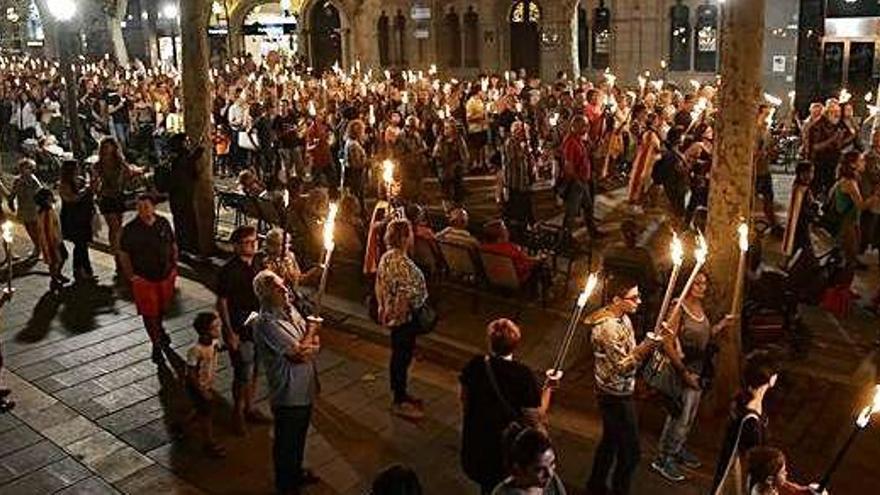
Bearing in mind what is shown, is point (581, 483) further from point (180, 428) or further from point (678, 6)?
point (678, 6)

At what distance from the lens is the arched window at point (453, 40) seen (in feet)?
115

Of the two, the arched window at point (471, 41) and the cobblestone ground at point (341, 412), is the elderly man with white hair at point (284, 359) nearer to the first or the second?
the cobblestone ground at point (341, 412)

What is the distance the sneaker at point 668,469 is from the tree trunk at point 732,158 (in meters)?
1.18

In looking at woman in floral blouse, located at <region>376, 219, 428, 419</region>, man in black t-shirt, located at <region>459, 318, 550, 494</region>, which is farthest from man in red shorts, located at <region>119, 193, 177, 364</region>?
man in black t-shirt, located at <region>459, 318, 550, 494</region>

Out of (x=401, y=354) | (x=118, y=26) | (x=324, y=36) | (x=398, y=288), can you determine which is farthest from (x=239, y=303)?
(x=324, y=36)

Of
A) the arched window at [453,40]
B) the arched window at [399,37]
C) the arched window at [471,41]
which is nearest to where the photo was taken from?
the arched window at [471,41]

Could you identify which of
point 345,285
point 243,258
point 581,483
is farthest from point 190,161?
point 581,483

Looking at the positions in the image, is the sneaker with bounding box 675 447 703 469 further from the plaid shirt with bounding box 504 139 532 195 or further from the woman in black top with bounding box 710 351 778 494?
the plaid shirt with bounding box 504 139 532 195

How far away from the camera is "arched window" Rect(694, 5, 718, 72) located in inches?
1120

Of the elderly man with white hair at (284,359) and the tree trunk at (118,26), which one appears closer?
the elderly man with white hair at (284,359)

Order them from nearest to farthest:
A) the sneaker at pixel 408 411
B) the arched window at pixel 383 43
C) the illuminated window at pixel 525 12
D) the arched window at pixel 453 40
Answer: the sneaker at pixel 408 411, the illuminated window at pixel 525 12, the arched window at pixel 453 40, the arched window at pixel 383 43

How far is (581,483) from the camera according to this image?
687 cm

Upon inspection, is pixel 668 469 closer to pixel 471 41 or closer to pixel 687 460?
pixel 687 460

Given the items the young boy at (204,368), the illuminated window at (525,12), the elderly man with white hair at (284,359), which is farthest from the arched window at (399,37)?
the elderly man with white hair at (284,359)
